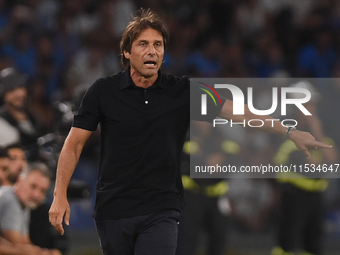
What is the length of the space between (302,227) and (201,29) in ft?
13.2

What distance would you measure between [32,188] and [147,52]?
2.31 meters

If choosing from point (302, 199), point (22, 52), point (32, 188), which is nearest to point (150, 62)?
point (32, 188)

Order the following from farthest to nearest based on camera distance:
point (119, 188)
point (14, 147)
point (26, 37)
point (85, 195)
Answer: point (26, 37) < point (85, 195) < point (14, 147) < point (119, 188)

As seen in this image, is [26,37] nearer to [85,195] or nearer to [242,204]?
[85,195]

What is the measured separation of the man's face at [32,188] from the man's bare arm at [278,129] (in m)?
2.29

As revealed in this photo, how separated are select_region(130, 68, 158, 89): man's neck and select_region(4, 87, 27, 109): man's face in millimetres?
3043

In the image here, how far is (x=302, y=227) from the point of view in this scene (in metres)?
6.03

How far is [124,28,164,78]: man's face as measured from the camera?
3.24 metres

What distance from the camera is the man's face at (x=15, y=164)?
17.4 ft

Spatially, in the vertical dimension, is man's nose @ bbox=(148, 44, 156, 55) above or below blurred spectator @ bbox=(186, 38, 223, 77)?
below

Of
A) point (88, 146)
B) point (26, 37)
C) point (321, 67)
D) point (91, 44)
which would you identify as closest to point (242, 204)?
point (88, 146)

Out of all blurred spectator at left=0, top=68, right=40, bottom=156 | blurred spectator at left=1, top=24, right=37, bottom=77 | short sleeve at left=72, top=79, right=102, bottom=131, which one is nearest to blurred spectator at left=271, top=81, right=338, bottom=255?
blurred spectator at left=0, top=68, right=40, bottom=156

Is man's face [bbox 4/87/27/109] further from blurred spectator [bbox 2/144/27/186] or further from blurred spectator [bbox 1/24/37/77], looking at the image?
blurred spectator [bbox 1/24/37/77]

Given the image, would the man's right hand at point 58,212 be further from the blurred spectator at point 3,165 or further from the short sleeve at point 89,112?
the blurred spectator at point 3,165
